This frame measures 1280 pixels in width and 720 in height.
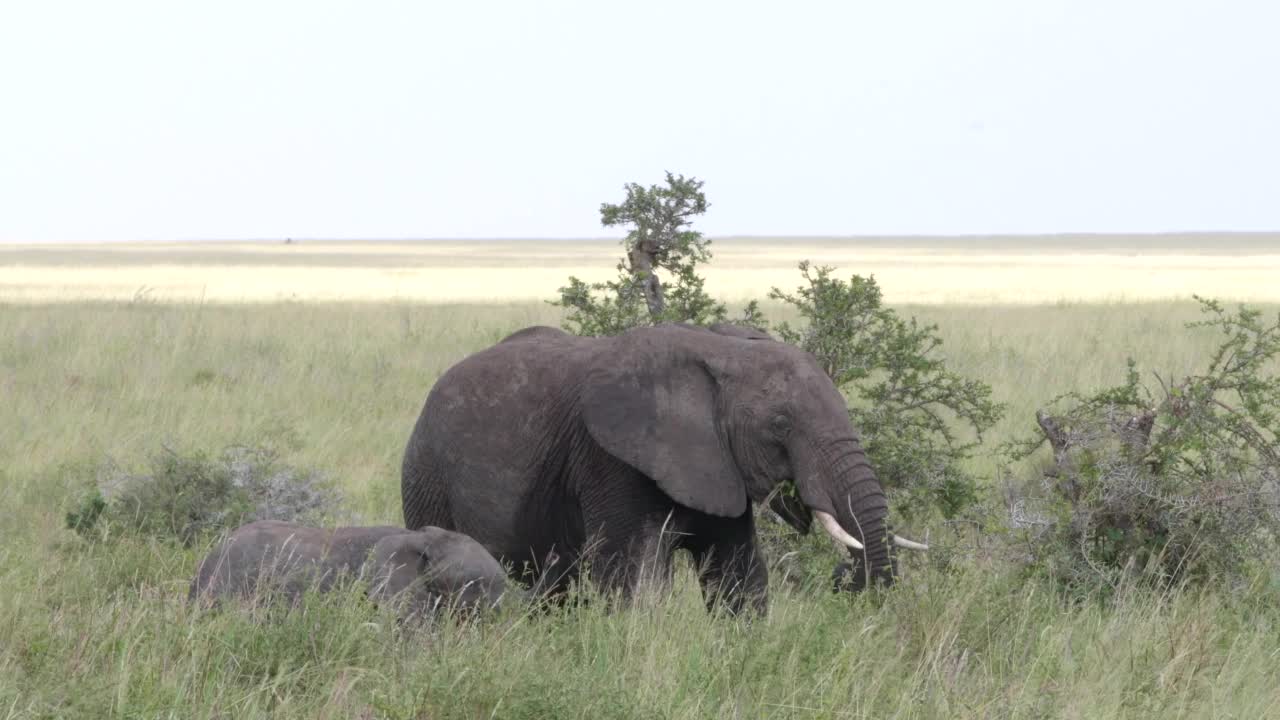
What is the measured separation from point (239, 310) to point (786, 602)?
23.1 metres

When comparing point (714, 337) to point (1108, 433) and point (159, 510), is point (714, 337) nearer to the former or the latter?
point (1108, 433)

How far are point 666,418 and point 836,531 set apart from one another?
2.73 ft

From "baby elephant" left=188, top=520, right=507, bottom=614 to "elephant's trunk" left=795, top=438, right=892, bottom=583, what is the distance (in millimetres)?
1219

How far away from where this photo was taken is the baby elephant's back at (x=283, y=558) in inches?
225

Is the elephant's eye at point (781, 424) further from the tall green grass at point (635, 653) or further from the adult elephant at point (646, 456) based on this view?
the tall green grass at point (635, 653)

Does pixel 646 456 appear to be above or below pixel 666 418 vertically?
below

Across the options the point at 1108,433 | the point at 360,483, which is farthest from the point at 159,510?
the point at 1108,433

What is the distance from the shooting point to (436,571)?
5754 mm

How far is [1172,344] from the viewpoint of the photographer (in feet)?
68.6

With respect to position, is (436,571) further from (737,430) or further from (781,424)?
(781,424)

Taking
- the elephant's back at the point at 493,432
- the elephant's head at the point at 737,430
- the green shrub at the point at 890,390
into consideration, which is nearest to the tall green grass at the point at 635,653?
the elephant's head at the point at 737,430

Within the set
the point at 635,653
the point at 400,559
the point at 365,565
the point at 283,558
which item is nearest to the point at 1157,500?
the point at 635,653

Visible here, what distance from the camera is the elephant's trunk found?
5.51 m

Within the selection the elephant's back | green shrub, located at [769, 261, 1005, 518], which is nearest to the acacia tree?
green shrub, located at [769, 261, 1005, 518]
